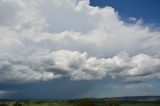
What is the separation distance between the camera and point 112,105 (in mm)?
159875

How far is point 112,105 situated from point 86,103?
782 inches

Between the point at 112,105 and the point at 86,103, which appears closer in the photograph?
the point at 86,103

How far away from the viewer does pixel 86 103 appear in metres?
148
